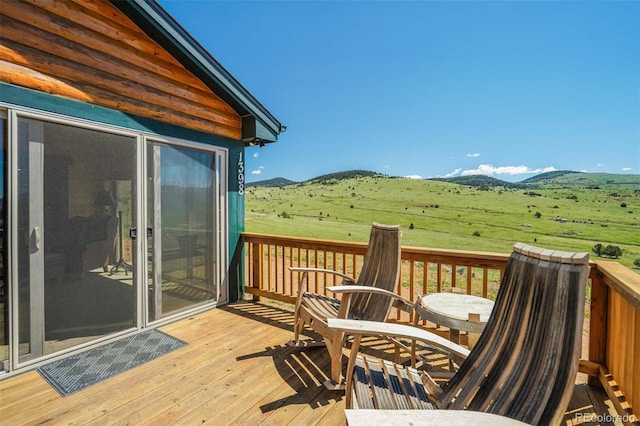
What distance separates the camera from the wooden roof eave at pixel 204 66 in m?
2.98

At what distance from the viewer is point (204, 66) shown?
3.47 m

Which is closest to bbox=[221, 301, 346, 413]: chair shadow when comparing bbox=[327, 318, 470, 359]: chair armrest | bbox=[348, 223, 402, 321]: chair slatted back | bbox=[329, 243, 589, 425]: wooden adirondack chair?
bbox=[348, 223, 402, 321]: chair slatted back

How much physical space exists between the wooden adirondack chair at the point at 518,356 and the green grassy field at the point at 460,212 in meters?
9.44

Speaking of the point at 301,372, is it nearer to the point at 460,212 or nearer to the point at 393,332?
the point at 393,332

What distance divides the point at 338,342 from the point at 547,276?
4.99 ft

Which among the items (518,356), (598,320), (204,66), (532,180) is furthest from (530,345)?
(532,180)

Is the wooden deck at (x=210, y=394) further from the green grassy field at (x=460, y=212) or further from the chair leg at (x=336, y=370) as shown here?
the green grassy field at (x=460, y=212)

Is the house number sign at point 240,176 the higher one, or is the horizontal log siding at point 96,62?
the horizontal log siding at point 96,62

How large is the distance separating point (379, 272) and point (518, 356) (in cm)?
167

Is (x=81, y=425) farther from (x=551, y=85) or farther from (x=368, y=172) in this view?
(x=368, y=172)

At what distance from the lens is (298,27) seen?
8234mm

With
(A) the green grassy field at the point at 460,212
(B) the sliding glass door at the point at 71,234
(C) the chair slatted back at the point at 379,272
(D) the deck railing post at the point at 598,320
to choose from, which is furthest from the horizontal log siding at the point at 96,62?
(A) the green grassy field at the point at 460,212

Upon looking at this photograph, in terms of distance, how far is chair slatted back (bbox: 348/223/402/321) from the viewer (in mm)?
2779

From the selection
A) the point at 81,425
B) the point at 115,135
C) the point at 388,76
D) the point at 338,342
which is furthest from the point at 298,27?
the point at 81,425
